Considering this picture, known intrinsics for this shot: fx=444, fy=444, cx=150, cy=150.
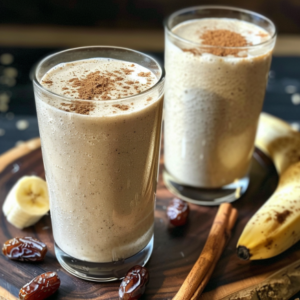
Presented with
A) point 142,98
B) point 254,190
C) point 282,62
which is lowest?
point 282,62

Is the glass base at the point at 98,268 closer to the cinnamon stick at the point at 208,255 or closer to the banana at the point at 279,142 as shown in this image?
the cinnamon stick at the point at 208,255

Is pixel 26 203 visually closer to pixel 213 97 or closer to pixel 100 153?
pixel 100 153

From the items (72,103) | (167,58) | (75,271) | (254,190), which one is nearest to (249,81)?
(167,58)

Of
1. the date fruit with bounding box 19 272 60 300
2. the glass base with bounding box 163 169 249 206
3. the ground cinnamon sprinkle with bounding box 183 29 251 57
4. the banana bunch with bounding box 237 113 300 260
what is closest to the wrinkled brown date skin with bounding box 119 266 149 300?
the date fruit with bounding box 19 272 60 300

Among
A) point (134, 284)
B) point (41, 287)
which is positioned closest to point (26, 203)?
point (41, 287)

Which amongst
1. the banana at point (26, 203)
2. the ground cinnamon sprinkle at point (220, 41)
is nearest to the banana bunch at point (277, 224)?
the ground cinnamon sprinkle at point (220, 41)

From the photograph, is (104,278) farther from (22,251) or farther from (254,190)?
(254,190)
